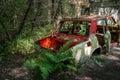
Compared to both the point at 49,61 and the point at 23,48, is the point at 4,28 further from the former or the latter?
the point at 49,61

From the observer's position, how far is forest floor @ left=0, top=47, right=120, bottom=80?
666 centimetres

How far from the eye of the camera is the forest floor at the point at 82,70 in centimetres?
666

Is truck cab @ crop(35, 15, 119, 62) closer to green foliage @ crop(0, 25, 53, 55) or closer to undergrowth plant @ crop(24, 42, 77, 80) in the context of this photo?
undergrowth plant @ crop(24, 42, 77, 80)

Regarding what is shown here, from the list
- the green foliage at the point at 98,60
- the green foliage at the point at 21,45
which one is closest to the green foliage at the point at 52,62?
the green foliage at the point at 98,60

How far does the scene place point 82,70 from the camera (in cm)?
718

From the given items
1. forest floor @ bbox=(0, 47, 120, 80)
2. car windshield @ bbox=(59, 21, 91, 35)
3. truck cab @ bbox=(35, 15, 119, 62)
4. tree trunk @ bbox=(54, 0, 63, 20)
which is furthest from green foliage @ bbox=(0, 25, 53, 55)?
tree trunk @ bbox=(54, 0, 63, 20)

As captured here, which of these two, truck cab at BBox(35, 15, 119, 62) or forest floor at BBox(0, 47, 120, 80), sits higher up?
truck cab at BBox(35, 15, 119, 62)

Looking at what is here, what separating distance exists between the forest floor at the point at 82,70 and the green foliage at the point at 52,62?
0.38m

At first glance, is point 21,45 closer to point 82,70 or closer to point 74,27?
point 74,27

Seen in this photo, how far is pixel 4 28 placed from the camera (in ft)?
28.6

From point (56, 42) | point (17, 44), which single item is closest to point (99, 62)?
point (56, 42)

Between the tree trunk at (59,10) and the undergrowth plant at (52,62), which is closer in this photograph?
the undergrowth plant at (52,62)

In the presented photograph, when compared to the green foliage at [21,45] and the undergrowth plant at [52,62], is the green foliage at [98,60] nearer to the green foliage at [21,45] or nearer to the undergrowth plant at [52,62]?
the undergrowth plant at [52,62]

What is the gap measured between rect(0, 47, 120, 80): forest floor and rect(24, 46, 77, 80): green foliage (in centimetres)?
38
